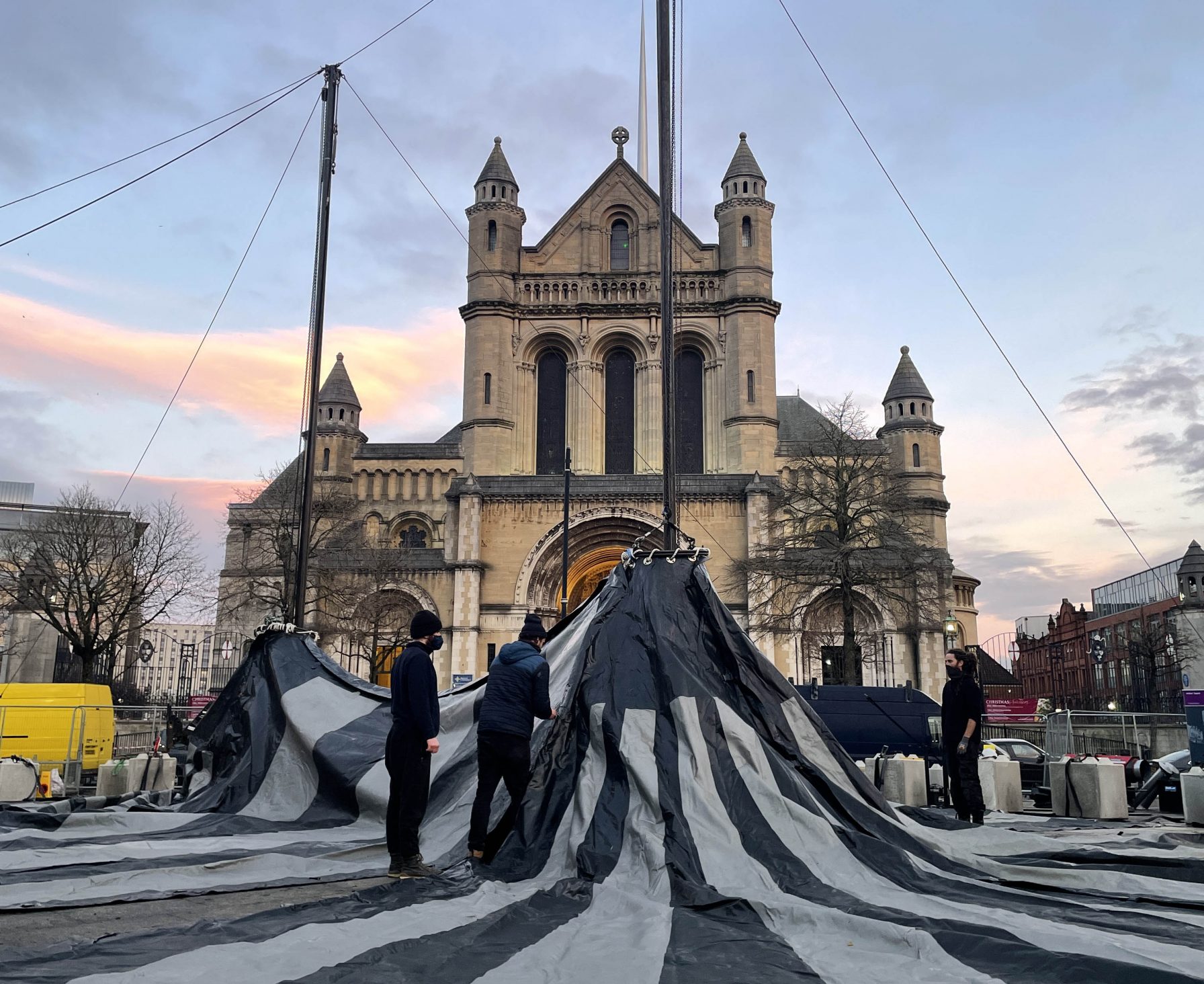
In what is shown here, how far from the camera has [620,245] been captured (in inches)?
1560

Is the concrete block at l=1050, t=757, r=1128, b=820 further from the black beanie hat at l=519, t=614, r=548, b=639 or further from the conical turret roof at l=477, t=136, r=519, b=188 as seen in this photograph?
the conical turret roof at l=477, t=136, r=519, b=188

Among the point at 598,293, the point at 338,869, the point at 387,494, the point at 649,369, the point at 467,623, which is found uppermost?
the point at 598,293

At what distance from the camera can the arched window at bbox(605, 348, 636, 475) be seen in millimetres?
37062

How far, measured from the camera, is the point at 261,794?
Answer: 8438mm

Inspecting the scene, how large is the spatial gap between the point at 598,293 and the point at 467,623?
532 inches

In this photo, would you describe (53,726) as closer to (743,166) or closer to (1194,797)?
(1194,797)

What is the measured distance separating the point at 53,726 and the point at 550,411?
23.7 meters

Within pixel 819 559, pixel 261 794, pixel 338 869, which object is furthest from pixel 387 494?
pixel 338 869

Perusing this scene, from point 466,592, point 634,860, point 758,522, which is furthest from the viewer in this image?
point 466,592

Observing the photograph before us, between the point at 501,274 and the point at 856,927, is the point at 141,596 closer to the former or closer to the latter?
the point at 501,274

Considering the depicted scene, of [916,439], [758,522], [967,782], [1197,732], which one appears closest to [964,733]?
[967,782]

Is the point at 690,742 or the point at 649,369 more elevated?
the point at 649,369

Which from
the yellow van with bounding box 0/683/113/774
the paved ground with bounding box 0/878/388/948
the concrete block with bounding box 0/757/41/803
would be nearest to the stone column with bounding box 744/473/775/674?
the yellow van with bounding box 0/683/113/774

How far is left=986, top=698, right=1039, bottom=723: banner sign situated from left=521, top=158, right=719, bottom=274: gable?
61.5 ft
